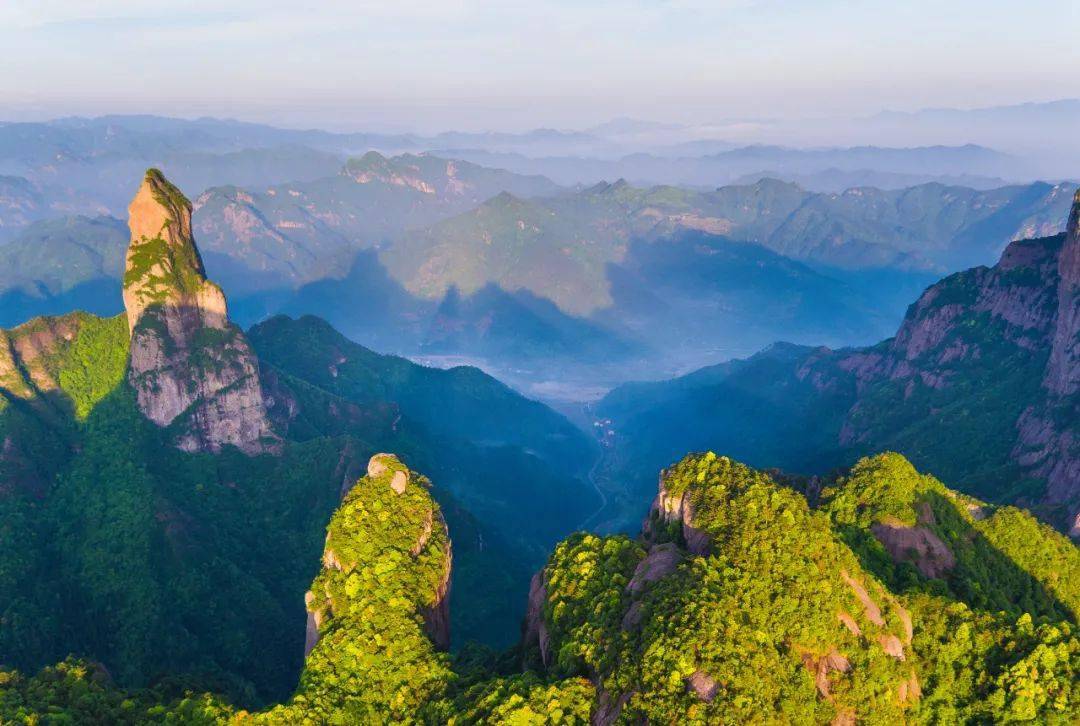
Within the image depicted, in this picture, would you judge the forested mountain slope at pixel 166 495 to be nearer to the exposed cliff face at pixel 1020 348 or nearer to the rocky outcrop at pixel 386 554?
the rocky outcrop at pixel 386 554

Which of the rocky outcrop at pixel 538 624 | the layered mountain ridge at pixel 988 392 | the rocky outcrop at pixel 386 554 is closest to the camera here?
the rocky outcrop at pixel 538 624

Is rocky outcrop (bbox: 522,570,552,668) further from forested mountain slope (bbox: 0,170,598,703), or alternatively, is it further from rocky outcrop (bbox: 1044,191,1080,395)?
rocky outcrop (bbox: 1044,191,1080,395)

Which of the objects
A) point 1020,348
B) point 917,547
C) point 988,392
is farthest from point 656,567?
point 1020,348

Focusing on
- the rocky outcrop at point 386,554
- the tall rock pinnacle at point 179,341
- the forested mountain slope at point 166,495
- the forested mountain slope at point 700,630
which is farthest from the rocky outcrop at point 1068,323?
the tall rock pinnacle at point 179,341

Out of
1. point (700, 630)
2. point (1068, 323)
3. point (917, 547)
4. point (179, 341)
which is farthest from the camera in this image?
point (1068, 323)

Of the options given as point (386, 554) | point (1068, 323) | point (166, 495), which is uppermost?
point (1068, 323)

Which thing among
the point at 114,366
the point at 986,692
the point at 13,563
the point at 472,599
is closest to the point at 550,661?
the point at 986,692

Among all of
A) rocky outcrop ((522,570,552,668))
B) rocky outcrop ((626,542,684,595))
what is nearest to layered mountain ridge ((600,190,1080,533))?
rocky outcrop ((626,542,684,595))

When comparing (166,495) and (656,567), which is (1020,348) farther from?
(166,495)
